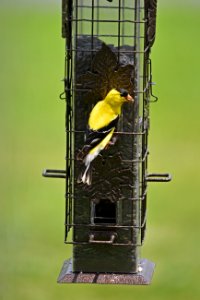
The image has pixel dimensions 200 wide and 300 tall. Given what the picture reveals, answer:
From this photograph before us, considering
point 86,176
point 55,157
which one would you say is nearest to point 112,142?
point 86,176

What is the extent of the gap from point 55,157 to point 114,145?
13.0ft

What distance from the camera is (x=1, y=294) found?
7305 mm

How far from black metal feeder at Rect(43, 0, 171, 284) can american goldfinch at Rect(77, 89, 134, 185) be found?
0.07m

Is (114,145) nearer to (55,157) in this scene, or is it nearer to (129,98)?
(129,98)

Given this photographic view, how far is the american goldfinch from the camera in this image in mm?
4785

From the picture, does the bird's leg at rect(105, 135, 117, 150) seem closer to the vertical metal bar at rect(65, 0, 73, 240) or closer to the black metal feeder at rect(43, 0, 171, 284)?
the black metal feeder at rect(43, 0, 171, 284)

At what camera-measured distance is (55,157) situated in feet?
29.2

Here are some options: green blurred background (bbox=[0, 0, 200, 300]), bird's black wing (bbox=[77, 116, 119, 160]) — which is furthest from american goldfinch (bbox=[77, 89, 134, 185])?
green blurred background (bbox=[0, 0, 200, 300])

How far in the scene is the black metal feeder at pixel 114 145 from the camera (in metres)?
4.88

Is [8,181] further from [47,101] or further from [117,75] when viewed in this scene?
[117,75]

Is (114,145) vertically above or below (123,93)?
below

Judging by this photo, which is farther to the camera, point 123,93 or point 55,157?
point 55,157

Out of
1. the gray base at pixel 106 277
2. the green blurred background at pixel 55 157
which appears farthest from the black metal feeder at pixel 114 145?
the green blurred background at pixel 55 157

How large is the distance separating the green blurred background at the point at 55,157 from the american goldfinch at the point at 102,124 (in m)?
2.58
